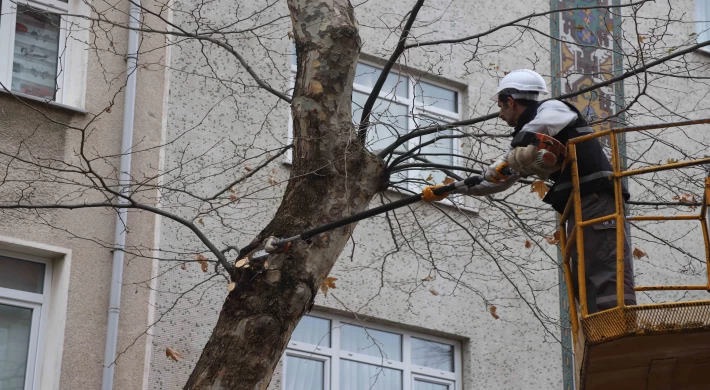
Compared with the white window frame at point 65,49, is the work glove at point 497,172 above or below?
below

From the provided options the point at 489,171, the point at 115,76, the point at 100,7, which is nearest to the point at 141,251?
the point at 115,76

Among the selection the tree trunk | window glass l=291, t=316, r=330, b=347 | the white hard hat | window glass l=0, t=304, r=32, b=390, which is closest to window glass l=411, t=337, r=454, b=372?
window glass l=291, t=316, r=330, b=347

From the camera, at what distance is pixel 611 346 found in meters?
6.42

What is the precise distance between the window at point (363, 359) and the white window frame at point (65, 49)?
9.65 feet

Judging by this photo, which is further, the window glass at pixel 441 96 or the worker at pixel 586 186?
the window glass at pixel 441 96

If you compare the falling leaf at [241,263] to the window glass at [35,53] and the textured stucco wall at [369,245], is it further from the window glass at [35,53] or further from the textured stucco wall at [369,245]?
the window glass at [35,53]

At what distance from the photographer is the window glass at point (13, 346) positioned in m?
10.5

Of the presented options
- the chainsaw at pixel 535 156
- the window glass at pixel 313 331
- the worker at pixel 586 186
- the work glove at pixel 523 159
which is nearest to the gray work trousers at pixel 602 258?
the worker at pixel 586 186

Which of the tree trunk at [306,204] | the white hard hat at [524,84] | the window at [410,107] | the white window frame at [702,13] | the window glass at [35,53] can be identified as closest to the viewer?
the tree trunk at [306,204]

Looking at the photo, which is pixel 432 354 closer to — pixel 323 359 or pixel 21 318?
pixel 323 359

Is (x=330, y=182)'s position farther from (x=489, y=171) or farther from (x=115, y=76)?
(x=115, y=76)

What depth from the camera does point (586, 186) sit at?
274 inches

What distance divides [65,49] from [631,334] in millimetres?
6510

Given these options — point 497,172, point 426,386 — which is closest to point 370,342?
point 426,386
